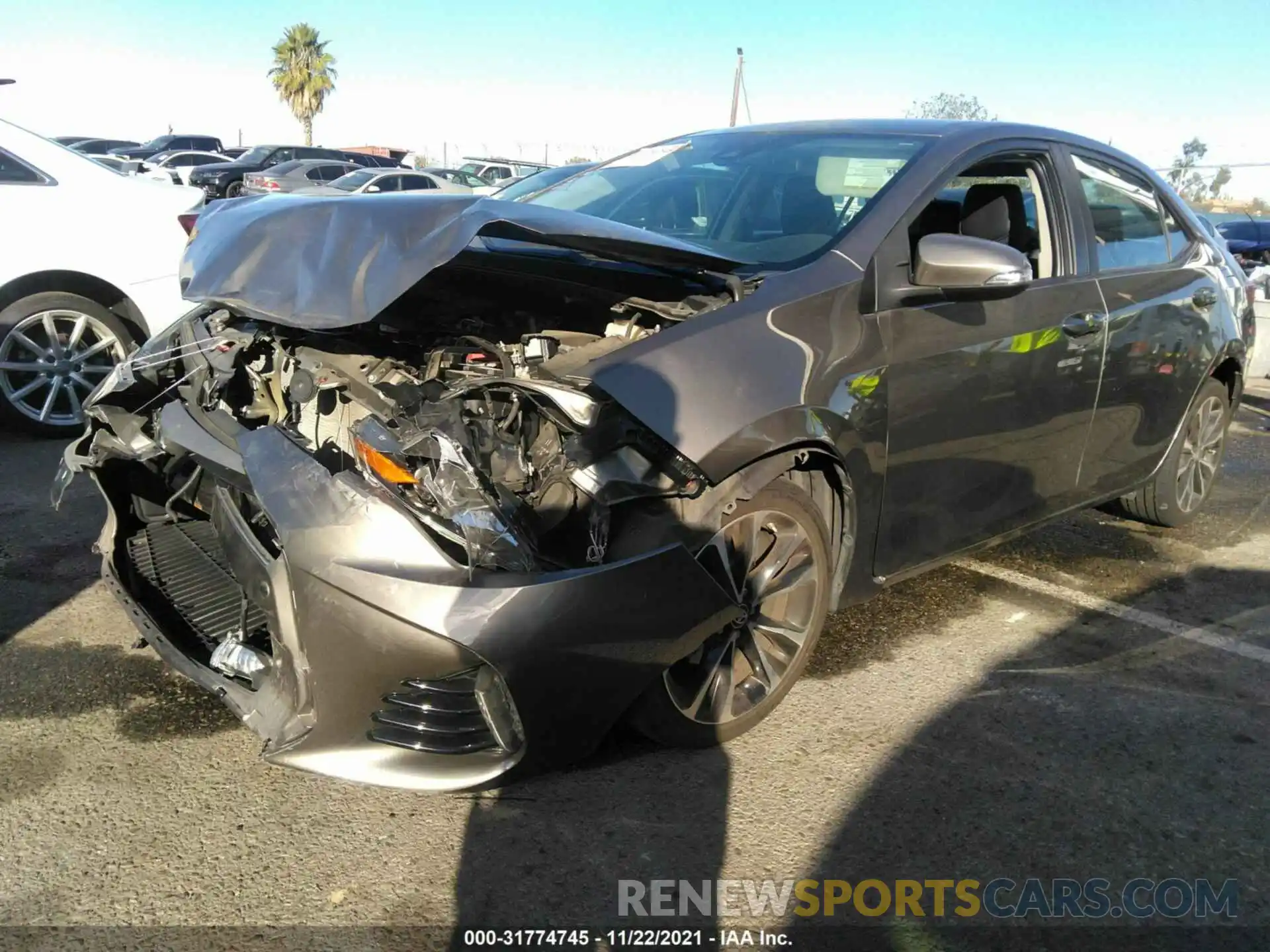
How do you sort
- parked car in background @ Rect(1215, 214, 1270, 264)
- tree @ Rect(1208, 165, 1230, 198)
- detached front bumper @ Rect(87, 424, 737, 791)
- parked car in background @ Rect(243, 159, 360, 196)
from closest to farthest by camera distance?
detached front bumper @ Rect(87, 424, 737, 791) < parked car in background @ Rect(1215, 214, 1270, 264) < tree @ Rect(1208, 165, 1230, 198) < parked car in background @ Rect(243, 159, 360, 196)

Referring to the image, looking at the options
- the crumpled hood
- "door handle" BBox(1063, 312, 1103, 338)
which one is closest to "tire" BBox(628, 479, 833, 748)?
the crumpled hood

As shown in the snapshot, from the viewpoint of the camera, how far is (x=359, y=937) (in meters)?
2.11

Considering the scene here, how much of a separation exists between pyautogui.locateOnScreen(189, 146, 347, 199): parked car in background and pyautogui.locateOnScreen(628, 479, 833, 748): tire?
20.3 meters

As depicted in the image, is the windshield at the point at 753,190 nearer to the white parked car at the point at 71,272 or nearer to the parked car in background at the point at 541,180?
the parked car in background at the point at 541,180

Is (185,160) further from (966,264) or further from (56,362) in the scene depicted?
(966,264)

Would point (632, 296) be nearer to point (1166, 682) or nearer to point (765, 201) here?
point (765, 201)

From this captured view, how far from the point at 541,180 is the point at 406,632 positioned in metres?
2.92

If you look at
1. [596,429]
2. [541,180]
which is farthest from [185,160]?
[596,429]

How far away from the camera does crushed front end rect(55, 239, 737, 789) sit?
220 cm

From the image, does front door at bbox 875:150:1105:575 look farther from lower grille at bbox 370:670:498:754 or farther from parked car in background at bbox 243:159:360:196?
parked car in background at bbox 243:159:360:196

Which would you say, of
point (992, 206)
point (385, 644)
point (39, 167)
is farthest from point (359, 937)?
→ point (39, 167)

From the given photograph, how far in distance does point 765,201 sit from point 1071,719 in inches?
78.6

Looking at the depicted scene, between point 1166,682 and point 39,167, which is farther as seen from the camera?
point 39,167

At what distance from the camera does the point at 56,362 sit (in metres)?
5.46
